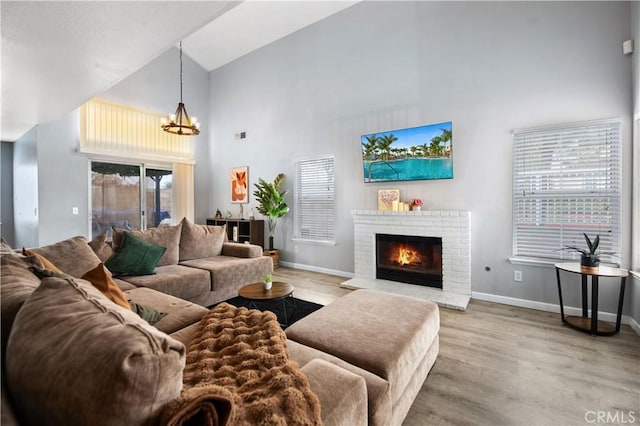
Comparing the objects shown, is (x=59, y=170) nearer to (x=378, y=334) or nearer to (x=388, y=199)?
(x=388, y=199)

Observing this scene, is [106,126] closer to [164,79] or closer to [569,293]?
[164,79]

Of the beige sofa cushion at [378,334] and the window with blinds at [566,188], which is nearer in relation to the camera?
the beige sofa cushion at [378,334]

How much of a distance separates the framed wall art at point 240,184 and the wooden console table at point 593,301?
17.4 ft

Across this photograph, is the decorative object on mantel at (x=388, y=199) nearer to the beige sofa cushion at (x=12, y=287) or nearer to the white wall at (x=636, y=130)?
the white wall at (x=636, y=130)

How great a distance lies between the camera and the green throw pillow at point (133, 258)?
2973mm

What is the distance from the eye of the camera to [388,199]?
167 inches

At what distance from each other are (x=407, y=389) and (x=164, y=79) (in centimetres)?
722

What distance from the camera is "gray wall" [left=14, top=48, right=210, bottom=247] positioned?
4.71 m

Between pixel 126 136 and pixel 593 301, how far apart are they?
753cm

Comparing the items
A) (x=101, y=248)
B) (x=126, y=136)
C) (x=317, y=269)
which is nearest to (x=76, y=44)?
(x=101, y=248)

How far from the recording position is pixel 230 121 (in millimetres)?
6484

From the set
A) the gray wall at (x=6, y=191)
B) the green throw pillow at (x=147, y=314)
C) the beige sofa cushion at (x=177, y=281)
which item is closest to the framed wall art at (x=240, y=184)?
the beige sofa cushion at (x=177, y=281)

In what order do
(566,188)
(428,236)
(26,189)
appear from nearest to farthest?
(566,188)
(428,236)
(26,189)

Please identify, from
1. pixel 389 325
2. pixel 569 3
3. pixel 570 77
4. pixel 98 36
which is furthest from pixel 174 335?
pixel 569 3
